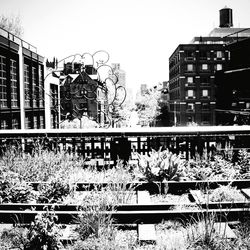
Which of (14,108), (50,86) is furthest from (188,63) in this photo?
(14,108)

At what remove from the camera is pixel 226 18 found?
283 feet

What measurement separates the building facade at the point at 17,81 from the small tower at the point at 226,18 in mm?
65806

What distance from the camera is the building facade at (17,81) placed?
2819 cm

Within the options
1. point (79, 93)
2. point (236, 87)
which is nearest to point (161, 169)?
point (79, 93)

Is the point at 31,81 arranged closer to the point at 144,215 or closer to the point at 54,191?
Result: the point at 54,191

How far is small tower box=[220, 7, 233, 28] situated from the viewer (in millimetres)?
85438

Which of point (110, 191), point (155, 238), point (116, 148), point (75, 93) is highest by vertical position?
point (75, 93)

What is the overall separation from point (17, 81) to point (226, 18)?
73.9 m

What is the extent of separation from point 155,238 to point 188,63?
203ft

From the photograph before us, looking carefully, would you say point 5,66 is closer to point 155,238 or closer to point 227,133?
point 227,133

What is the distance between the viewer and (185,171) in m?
7.58

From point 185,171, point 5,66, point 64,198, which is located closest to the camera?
point 64,198

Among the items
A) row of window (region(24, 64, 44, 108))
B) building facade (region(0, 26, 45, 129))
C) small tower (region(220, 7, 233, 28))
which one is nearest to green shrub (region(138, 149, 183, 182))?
building facade (region(0, 26, 45, 129))

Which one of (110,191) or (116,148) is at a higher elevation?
(116,148)
